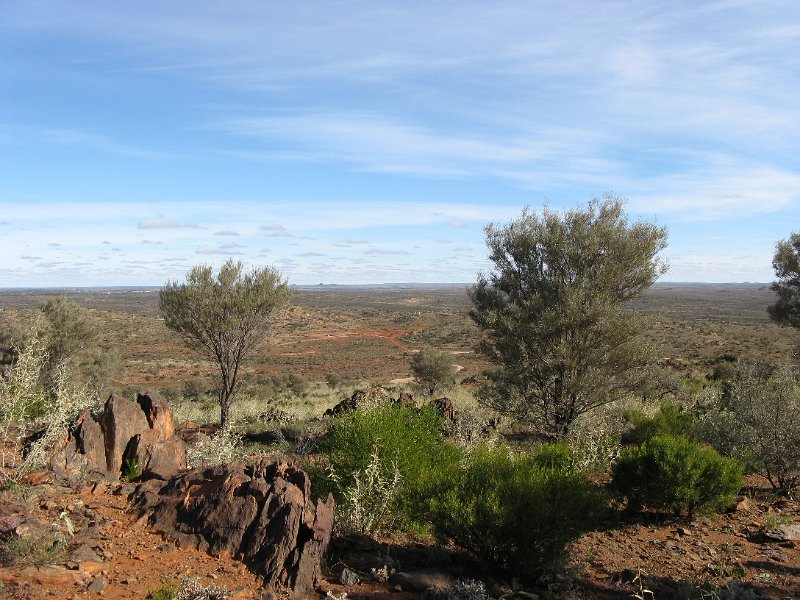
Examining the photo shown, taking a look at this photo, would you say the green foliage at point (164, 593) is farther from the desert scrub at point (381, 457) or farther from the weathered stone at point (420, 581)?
the desert scrub at point (381, 457)

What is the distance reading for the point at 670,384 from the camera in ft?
72.8

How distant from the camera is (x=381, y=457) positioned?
7902 millimetres

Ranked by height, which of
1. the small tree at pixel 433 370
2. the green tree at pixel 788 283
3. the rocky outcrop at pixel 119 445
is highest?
the green tree at pixel 788 283

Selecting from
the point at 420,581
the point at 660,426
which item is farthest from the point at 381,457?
the point at 660,426

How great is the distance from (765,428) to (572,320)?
4052 millimetres

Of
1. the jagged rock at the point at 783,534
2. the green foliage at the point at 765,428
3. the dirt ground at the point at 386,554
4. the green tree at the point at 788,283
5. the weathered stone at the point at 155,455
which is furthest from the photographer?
the green tree at the point at 788,283

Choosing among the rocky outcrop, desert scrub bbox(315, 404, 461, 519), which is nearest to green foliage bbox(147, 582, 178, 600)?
desert scrub bbox(315, 404, 461, 519)

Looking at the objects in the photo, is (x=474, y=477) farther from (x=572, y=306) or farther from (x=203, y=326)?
(x=203, y=326)

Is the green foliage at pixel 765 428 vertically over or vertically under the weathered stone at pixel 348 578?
over

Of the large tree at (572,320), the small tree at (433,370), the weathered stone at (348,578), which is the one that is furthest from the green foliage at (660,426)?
the small tree at (433,370)

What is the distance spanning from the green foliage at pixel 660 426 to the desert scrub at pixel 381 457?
21.1ft

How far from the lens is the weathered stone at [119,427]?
8641 millimetres

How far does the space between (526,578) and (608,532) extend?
2.54 metres

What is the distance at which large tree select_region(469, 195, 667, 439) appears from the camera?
42.1 ft
